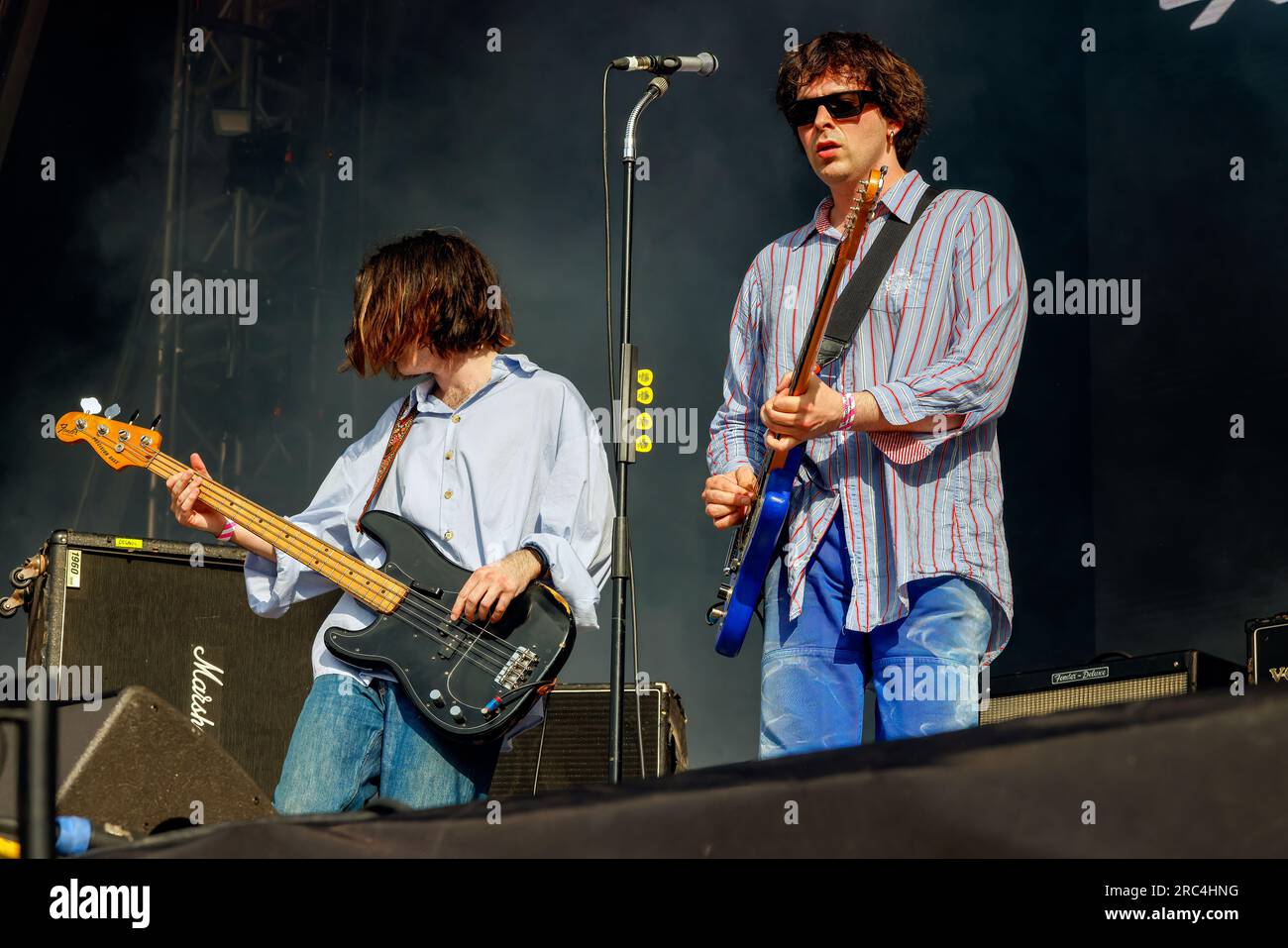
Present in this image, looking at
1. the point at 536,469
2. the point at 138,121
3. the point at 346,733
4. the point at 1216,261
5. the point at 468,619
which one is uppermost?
the point at 138,121

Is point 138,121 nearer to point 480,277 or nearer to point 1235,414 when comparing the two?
point 480,277

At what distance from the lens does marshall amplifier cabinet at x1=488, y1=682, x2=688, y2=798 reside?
4305mm

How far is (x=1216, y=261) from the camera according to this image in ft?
18.5

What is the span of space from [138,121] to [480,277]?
4.39 m

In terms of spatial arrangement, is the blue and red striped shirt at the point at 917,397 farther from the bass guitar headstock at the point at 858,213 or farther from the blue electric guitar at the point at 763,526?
the bass guitar headstock at the point at 858,213

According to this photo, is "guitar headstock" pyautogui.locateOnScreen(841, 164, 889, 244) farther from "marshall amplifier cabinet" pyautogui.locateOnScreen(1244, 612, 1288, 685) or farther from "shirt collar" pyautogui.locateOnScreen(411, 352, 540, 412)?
"marshall amplifier cabinet" pyautogui.locateOnScreen(1244, 612, 1288, 685)

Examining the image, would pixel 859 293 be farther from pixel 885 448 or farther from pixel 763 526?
pixel 763 526

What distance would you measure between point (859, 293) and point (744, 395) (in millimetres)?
326

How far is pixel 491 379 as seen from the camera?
2.99m

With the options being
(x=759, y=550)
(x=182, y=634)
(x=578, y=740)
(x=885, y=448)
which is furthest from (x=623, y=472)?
(x=182, y=634)

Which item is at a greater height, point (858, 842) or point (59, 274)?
point (59, 274)

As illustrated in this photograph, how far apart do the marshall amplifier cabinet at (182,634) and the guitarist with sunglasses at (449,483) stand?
0.97 metres

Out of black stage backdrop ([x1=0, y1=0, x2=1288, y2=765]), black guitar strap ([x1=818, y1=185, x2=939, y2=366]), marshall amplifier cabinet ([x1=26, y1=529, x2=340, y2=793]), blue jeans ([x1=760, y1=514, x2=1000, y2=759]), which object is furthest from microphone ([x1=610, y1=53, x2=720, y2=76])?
black stage backdrop ([x1=0, y1=0, x2=1288, y2=765])
